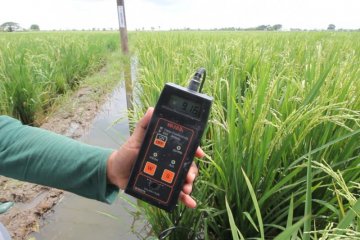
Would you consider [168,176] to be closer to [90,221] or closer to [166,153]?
[166,153]

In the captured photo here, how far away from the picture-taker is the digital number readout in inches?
31.3

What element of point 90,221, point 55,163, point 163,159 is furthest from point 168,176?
point 90,221

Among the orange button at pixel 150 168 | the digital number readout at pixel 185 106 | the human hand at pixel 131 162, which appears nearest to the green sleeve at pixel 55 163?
Result: the human hand at pixel 131 162

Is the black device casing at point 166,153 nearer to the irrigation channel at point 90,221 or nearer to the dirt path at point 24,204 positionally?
the irrigation channel at point 90,221

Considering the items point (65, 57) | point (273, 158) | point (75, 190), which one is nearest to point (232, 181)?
point (273, 158)

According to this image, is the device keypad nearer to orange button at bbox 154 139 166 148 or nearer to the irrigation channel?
orange button at bbox 154 139 166 148

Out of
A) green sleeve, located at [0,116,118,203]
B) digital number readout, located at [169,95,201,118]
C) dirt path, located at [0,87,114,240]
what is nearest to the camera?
digital number readout, located at [169,95,201,118]

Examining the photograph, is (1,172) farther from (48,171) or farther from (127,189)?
(127,189)

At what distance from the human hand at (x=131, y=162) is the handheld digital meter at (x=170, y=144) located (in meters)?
0.03

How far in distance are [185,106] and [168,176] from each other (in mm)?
194

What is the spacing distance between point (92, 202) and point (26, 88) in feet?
A: 5.72

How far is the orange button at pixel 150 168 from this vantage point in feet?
2.75

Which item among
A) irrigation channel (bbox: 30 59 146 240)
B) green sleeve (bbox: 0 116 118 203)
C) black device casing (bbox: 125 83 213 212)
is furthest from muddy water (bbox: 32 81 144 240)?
black device casing (bbox: 125 83 213 212)

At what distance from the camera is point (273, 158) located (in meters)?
1.12
